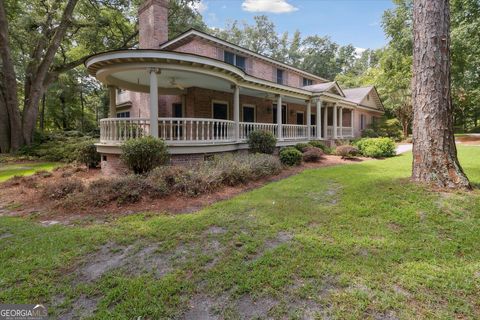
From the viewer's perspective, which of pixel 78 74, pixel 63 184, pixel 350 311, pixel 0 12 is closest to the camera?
pixel 350 311

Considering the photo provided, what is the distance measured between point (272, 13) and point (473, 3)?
136 ft

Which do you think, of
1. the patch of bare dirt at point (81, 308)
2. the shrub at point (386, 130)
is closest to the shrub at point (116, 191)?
the patch of bare dirt at point (81, 308)

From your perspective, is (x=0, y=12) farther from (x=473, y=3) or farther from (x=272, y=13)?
(x=272, y=13)

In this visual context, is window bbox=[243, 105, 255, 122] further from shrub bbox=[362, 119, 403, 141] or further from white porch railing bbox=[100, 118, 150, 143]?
shrub bbox=[362, 119, 403, 141]

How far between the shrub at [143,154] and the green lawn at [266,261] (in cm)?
298

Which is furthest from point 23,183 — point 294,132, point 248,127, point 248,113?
point 294,132

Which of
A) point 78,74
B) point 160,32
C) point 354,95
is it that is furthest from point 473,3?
point 78,74

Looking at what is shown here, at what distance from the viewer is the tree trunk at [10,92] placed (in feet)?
52.5

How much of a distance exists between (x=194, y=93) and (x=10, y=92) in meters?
12.8

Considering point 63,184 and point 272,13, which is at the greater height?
point 272,13

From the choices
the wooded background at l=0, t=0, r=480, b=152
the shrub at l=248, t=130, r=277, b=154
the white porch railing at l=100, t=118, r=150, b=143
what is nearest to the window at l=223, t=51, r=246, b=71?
the shrub at l=248, t=130, r=277, b=154

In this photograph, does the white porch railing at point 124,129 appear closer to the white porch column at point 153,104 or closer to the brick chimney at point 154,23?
the white porch column at point 153,104

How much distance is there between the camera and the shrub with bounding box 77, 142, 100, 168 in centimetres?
→ 1114

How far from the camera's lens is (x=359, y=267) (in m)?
3.24
